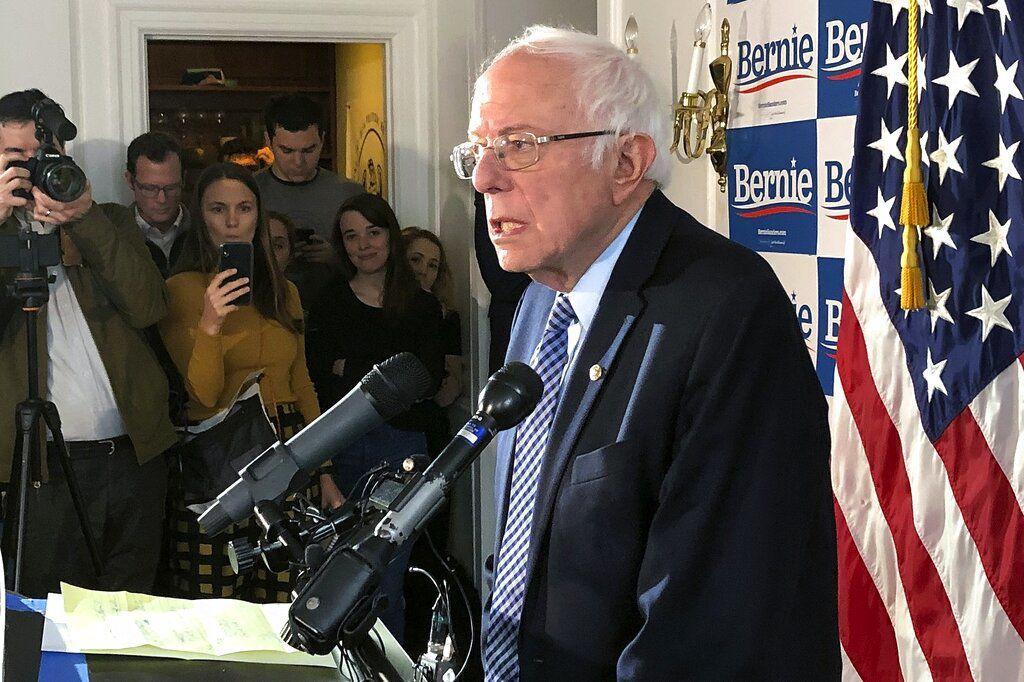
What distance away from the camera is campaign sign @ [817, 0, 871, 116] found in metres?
2.29

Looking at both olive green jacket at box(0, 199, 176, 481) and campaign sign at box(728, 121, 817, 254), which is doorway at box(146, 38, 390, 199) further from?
campaign sign at box(728, 121, 817, 254)

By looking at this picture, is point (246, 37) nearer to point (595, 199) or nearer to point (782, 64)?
point (782, 64)

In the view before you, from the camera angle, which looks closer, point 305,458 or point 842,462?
point 305,458

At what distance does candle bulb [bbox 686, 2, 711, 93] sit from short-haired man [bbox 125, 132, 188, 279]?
5.47ft

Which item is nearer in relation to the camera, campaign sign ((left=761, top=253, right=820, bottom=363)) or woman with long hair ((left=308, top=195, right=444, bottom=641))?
campaign sign ((left=761, top=253, right=820, bottom=363))

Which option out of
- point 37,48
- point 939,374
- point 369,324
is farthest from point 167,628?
point 37,48

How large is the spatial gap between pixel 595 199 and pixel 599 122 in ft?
0.30

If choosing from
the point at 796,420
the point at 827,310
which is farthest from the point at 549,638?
the point at 827,310

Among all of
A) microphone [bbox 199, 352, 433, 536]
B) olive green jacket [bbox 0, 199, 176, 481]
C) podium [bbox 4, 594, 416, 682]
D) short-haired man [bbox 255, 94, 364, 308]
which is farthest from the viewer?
short-haired man [bbox 255, 94, 364, 308]

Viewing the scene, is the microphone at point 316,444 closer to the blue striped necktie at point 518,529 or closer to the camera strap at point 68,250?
the blue striped necktie at point 518,529

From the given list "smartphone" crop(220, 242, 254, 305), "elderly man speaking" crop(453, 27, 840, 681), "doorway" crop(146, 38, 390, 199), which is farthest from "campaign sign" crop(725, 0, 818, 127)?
"doorway" crop(146, 38, 390, 199)

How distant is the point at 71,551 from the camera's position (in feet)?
9.82

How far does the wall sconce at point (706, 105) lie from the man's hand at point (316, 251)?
5.30 ft

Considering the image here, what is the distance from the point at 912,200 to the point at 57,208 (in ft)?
6.51
